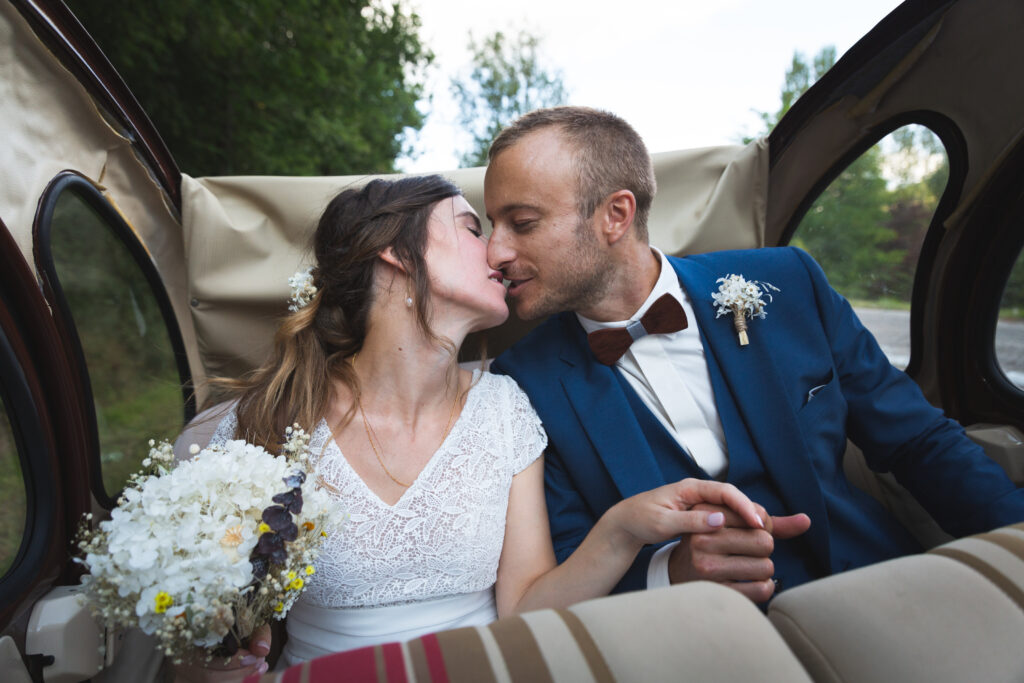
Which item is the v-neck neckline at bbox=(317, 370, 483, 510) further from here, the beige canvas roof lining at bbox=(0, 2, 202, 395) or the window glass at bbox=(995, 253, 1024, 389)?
the window glass at bbox=(995, 253, 1024, 389)

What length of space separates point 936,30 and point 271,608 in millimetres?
2658

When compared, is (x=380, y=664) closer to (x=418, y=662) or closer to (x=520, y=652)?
(x=418, y=662)

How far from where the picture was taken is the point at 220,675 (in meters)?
1.34

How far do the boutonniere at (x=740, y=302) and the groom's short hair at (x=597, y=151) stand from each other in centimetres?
41

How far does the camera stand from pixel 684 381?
6.77ft

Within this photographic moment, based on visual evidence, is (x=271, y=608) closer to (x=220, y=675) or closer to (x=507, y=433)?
(x=220, y=675)

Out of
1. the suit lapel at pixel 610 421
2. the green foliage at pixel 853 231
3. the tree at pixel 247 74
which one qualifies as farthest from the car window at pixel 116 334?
the tree at pixel 247 74

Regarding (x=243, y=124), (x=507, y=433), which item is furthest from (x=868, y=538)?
(x=243, y=124)

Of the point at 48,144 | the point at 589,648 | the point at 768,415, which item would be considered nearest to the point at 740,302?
the point at 768,415

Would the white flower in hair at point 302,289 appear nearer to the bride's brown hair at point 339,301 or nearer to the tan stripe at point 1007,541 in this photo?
the bride's brown hair at point 339,301

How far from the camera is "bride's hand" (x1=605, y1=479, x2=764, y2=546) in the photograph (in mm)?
1425

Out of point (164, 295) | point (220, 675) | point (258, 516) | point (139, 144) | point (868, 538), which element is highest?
point (139, 144)

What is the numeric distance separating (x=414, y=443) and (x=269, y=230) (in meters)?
1.36

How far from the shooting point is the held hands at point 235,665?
128 cm
